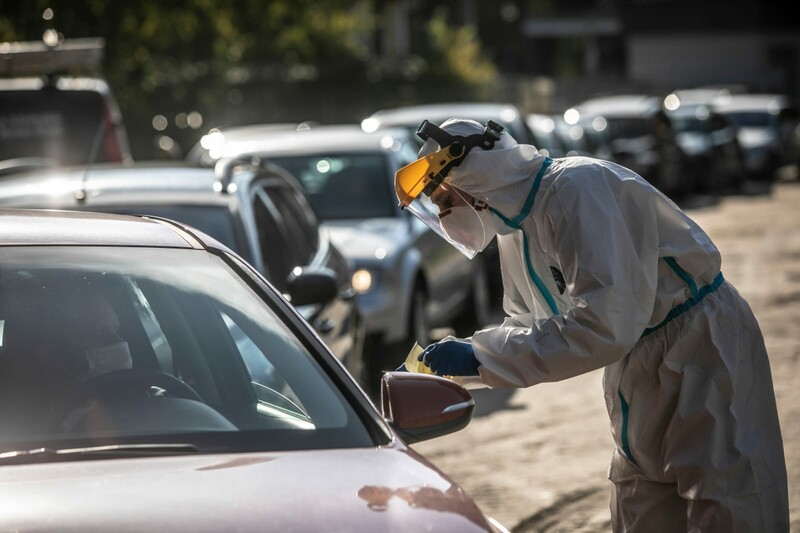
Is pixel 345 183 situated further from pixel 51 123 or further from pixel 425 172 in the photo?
pixel 425 172

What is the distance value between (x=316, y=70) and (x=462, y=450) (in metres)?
31.2

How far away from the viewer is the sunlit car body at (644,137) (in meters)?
25.4

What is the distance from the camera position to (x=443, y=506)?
3205 millimetres

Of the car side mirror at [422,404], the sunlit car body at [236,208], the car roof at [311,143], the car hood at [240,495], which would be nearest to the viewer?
the car hood at [240,495]

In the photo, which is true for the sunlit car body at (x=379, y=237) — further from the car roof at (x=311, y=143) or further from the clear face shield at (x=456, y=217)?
the clear face shield at (x=456, y=217)

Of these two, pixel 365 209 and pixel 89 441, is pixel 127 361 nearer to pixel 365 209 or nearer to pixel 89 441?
pixel 89 441

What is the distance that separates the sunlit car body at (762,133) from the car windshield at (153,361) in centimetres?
2995

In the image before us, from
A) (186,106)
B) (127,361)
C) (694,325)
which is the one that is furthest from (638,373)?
(186,106)

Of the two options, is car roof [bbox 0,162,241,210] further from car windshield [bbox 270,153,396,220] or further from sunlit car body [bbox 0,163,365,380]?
car windshield [bbox 270,153,396,220]

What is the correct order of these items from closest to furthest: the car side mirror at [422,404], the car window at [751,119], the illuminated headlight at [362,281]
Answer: the car side mirror at [422,404]
the illuminated headlight at [362,281]
the car window at [751,119]

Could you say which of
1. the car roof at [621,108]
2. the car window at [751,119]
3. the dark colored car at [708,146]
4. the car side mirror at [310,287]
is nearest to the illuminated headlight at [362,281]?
the car side mirror at [310,287]

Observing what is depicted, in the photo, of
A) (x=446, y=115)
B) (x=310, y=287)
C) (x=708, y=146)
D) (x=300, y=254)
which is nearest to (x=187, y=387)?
(x=310, y=287)

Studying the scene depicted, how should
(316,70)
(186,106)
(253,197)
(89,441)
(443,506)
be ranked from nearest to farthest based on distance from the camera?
(443,506), (89,441), (253,197), (186,106), (316,70)

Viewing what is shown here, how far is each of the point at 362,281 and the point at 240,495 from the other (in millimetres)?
6831
